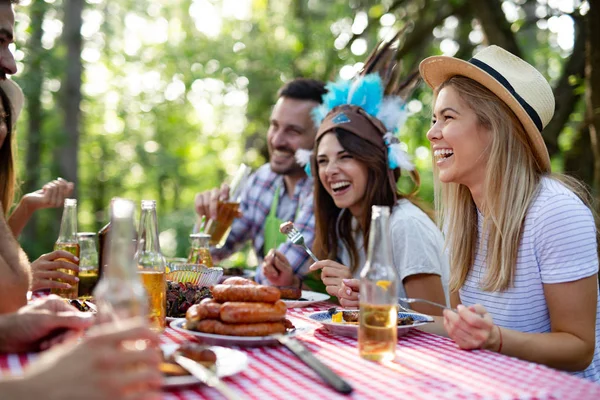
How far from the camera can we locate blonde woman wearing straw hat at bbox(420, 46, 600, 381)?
2.21m

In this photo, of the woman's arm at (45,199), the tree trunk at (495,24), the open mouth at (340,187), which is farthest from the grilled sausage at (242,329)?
the tree trunk at (495,24)

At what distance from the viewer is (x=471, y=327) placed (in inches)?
77.9

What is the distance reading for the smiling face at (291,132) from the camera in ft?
15.9

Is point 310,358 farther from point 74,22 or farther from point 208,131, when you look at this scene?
point 208,131

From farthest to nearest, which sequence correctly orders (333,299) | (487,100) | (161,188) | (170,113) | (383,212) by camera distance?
(161,188) → (170,113) → (333,299) → (487,100) → (383,212)

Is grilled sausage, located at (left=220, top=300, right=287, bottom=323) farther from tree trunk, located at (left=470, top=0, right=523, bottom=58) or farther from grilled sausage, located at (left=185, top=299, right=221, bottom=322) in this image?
tree trunk, located at (left=470, top=0, right=523, bottom=58)

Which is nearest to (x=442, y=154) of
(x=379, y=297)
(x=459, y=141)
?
(x=459, y=141)

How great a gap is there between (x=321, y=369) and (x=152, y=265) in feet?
2.44

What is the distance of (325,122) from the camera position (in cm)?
374

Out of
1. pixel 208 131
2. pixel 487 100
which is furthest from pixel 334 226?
pixel 208 131

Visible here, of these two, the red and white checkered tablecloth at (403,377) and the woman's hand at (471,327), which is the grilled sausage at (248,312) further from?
the woman's hand at (471,327)

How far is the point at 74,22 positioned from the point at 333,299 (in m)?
10.8

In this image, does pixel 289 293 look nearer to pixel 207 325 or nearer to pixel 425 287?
pixel 425 287

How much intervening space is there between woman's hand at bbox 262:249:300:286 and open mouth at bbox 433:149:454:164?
105 cm
